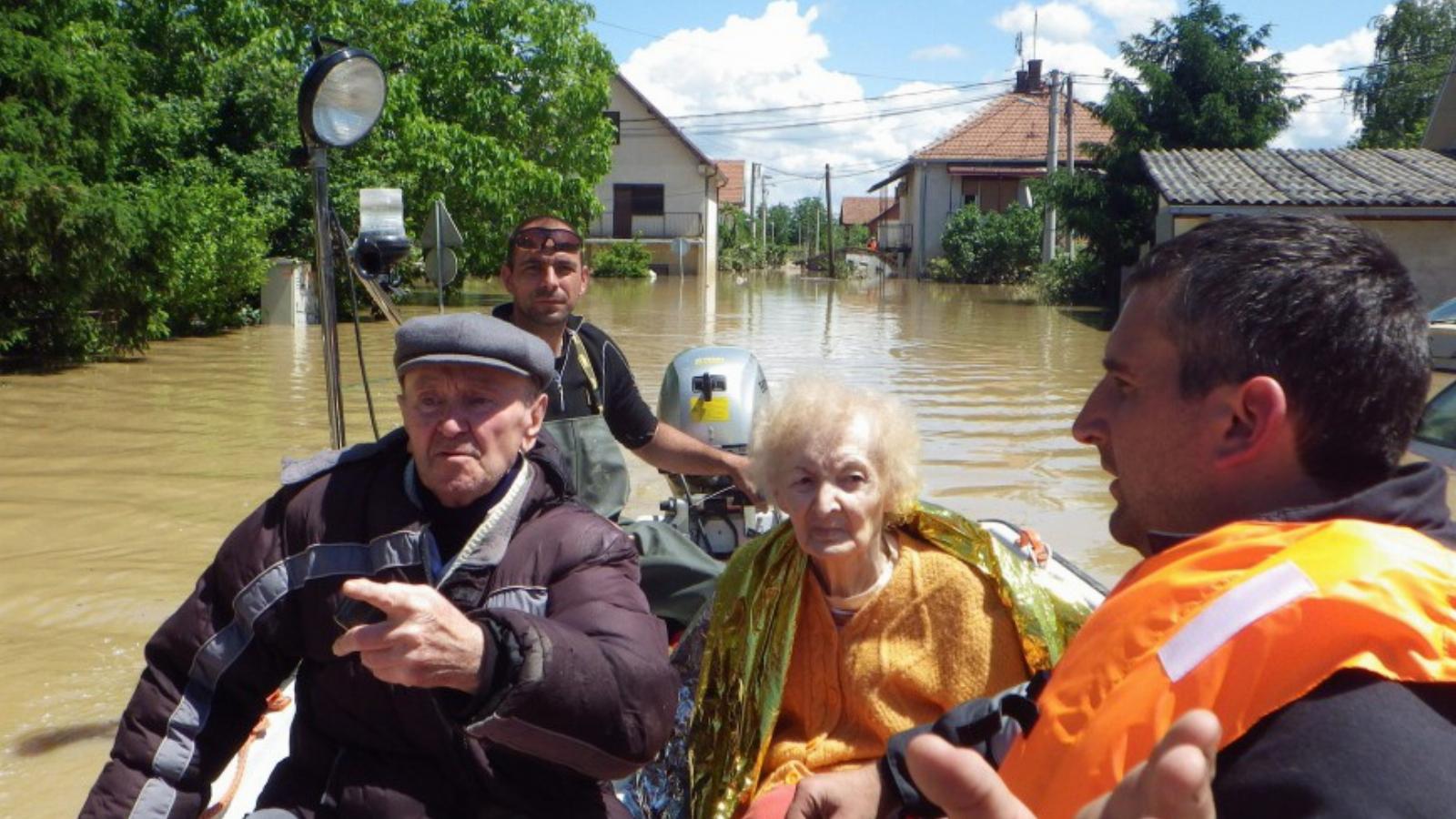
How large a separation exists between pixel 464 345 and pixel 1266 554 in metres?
1.75

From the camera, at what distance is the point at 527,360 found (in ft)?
8.60

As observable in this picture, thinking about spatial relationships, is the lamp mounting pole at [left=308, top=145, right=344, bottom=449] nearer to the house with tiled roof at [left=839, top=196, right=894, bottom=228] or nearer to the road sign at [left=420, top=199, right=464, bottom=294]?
the road sign at [left=420, top=199, right=464, bottom=294]

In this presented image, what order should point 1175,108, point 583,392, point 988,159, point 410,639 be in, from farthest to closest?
1. point 988,159
2. point 1175,108
3. point 583,392
4. point 410,639

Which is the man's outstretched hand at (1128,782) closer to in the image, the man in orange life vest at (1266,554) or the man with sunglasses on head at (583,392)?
the man in orange life vest at (1266,554)

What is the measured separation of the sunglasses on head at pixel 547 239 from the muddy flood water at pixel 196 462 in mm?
957

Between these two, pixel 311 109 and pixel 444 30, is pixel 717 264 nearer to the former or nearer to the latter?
pixel 444 30

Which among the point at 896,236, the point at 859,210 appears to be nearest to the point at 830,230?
the point at 896,236

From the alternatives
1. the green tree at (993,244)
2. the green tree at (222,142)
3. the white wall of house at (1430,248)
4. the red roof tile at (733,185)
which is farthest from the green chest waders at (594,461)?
the red roof tile at (733,185)

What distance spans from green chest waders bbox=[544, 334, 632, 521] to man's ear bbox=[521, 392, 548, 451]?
5.21 feet

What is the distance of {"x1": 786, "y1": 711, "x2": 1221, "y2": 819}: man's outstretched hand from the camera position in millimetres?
896

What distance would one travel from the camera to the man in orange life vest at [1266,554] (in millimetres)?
1049

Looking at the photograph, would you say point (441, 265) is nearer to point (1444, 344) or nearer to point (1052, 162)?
point (1444, 344)

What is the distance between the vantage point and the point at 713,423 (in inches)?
191

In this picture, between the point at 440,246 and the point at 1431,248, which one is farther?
the point at 1431,248
